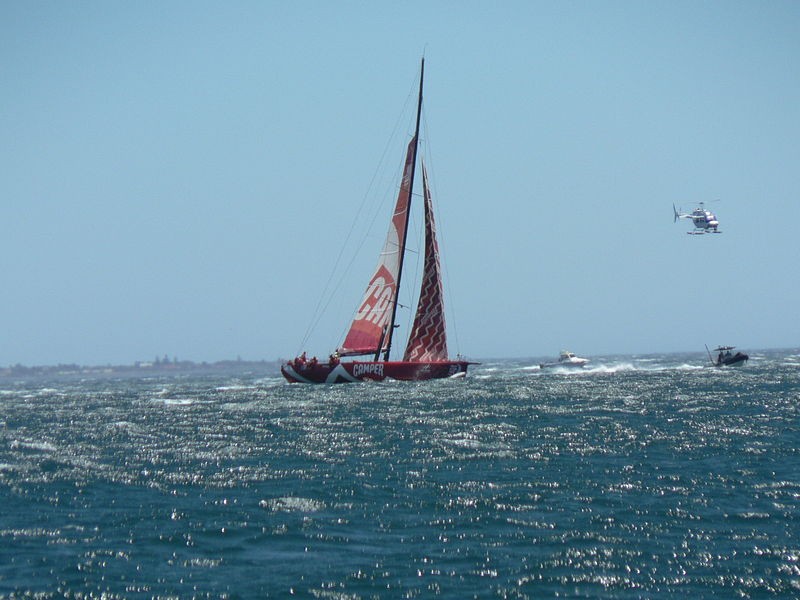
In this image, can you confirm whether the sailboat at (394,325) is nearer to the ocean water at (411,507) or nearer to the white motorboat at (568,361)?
the ocean water at (411,507)

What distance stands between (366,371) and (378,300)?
18.4 ft

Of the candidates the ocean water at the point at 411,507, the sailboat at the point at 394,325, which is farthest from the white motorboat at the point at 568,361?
the ocean water at the point at 411,507

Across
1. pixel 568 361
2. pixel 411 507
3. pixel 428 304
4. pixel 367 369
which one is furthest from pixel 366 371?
pixel 568 361

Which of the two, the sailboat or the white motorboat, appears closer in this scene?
the sailboat

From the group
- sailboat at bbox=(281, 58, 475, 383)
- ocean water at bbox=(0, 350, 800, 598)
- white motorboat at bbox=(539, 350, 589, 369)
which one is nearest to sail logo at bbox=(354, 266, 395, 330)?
sailboat at bbox=(281, 58, 475, 383)

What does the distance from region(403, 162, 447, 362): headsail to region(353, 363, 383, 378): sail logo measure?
2.56m

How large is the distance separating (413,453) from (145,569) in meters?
12.8

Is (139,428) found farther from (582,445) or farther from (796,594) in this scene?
(796,594)

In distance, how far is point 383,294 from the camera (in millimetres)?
63500

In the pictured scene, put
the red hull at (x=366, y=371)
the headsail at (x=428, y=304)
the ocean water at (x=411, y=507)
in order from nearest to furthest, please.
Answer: the ocean water at (x=411, y=507) → the red hull at (x=366, y=371) → the headsail at (x=428, y=304)

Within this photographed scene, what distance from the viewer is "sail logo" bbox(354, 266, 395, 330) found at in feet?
208

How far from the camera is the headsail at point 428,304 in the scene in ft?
206

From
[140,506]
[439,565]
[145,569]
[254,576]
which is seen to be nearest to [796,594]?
[439,565]

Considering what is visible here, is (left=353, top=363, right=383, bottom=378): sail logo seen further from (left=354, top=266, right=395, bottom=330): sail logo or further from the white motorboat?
the white motorboat
